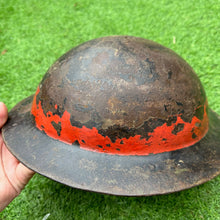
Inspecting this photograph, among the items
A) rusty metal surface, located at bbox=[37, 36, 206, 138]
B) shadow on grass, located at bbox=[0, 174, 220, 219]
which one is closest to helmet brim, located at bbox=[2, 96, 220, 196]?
rusty metal surface, located at bbox=[37, 36, 206, 138]

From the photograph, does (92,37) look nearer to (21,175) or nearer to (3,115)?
(3,115)

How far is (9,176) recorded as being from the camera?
1680 millimetres

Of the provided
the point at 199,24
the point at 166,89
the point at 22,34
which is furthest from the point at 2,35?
the point at 166,89

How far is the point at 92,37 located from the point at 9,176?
2133 millimetres

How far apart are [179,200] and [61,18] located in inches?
117

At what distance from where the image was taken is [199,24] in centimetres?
292

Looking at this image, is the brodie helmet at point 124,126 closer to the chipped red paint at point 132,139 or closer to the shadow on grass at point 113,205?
the chipped red paint at point 132,139

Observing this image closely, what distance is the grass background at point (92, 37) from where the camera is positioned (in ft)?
5.68

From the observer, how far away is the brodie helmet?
45.3 inches

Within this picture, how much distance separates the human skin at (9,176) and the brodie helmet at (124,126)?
360 mm

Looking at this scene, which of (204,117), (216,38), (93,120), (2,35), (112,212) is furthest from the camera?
(2,35)

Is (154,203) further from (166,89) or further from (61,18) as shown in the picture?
(61,18)

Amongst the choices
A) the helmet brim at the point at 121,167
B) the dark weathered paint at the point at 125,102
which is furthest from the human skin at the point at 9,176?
the dark weathered paint at the point at 125,102

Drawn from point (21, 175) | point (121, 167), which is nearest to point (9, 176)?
point (21, 175)
